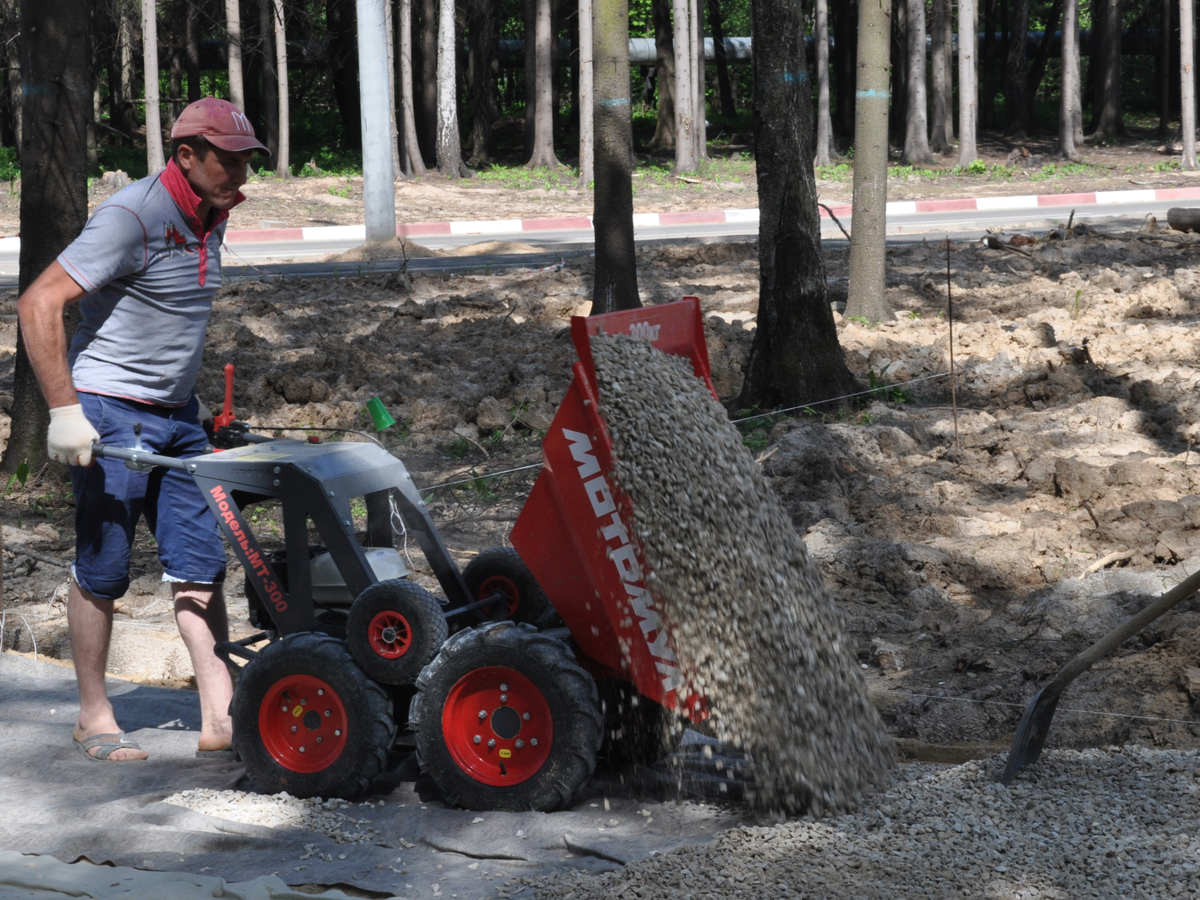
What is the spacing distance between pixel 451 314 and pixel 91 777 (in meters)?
6.80

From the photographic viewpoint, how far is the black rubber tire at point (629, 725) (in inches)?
131

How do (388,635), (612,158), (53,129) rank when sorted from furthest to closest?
1. (612,158)
2. (53,129)
3. (388,635)

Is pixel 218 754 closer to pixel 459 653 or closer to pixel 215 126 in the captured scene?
pixel 459 653

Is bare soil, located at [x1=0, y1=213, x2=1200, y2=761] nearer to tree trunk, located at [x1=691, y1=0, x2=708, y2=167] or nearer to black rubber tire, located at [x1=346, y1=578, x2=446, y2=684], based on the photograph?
black rubber tire, located at [x1=346, y1=578, x2=446, y2=684]

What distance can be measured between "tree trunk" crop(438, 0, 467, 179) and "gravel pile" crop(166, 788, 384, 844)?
66.9 ft

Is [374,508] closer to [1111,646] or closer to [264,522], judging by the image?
[1111,646]

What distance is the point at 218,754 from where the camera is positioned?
358cm

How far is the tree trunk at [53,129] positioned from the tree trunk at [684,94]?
17.8 meters

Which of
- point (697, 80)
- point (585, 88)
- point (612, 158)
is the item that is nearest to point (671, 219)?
point (585, 88)

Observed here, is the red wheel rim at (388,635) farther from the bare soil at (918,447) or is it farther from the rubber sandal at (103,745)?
the bare soil at (918,447)

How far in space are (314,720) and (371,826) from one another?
344 millimetres

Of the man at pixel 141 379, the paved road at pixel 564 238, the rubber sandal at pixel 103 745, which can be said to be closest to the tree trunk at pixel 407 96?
the paved road at pixel 564 238

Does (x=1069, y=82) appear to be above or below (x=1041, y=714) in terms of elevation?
above

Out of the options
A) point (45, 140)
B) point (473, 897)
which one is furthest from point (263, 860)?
point (45, 140)
